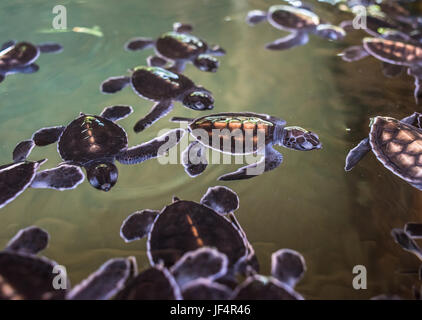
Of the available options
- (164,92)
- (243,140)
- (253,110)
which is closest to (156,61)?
(164,92)

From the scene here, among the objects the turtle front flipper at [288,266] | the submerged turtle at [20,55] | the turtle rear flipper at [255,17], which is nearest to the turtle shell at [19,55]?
the submerged turtle at [20,55]

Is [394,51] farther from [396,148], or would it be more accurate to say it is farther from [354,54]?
[396,148]

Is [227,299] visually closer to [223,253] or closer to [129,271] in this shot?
[223,253]

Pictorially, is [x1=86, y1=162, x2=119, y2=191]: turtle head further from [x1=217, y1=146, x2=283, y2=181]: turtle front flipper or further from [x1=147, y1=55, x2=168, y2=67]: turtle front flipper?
[x1=147, y1=55, x2=168, y2=67]: turtle front flipper

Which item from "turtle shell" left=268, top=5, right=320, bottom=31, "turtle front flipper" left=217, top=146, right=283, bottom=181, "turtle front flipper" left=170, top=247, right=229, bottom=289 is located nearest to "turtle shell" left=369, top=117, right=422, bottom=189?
"turtle front flipper" left=217, top=146, right=283, bottom=181
